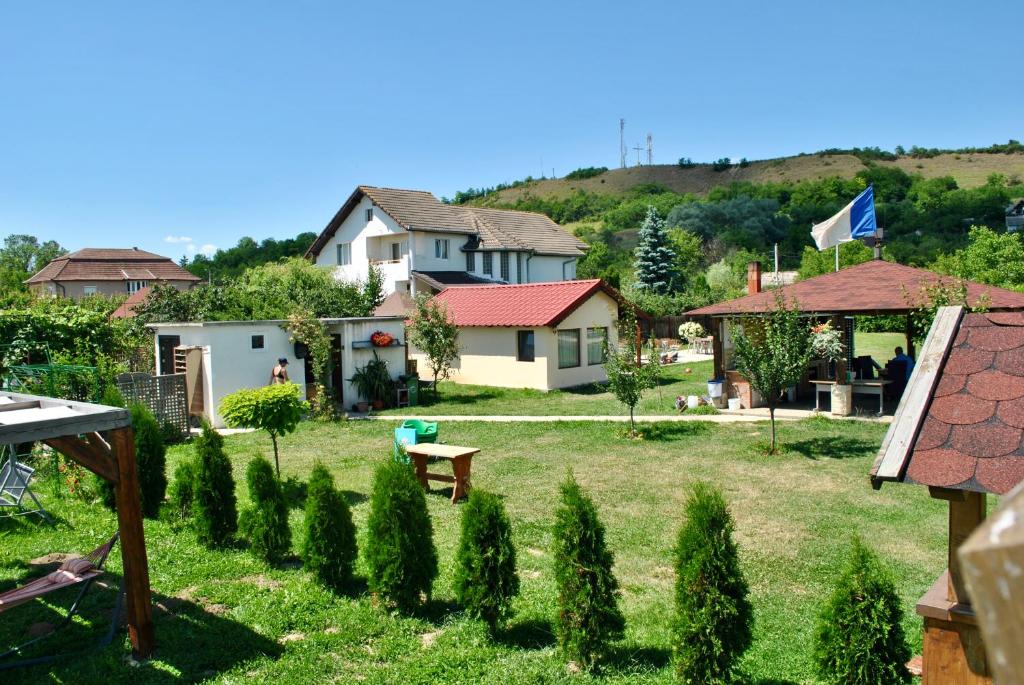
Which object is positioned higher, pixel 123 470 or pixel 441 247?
pixel 441 247

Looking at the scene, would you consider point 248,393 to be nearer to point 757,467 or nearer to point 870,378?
point 757,467

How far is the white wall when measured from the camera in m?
19.0

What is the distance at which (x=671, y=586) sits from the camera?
7.86 meters

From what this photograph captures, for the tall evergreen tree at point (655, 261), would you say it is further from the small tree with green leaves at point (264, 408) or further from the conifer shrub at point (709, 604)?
the conifer shrub at point (709, 604)

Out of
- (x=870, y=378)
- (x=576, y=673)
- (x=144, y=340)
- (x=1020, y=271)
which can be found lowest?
(x=576, y=673)

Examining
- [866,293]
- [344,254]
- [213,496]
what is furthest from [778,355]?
[344,254]

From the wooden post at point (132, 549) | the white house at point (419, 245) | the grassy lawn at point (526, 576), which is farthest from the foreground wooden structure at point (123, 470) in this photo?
the white house at point (419, 245)

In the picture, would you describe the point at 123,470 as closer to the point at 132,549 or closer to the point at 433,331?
the point at 132,549

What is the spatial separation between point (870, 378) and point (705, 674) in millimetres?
18267

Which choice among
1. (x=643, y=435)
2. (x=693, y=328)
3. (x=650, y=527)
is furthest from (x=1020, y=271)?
(x=650, y=527)

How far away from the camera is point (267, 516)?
8.42 meters

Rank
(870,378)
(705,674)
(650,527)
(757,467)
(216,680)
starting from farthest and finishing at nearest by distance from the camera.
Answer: (870,378) < (757,467) < (650,527) < (216,680) < (705,674)

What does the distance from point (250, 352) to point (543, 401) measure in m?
8.82

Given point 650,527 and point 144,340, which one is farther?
point 144,340
